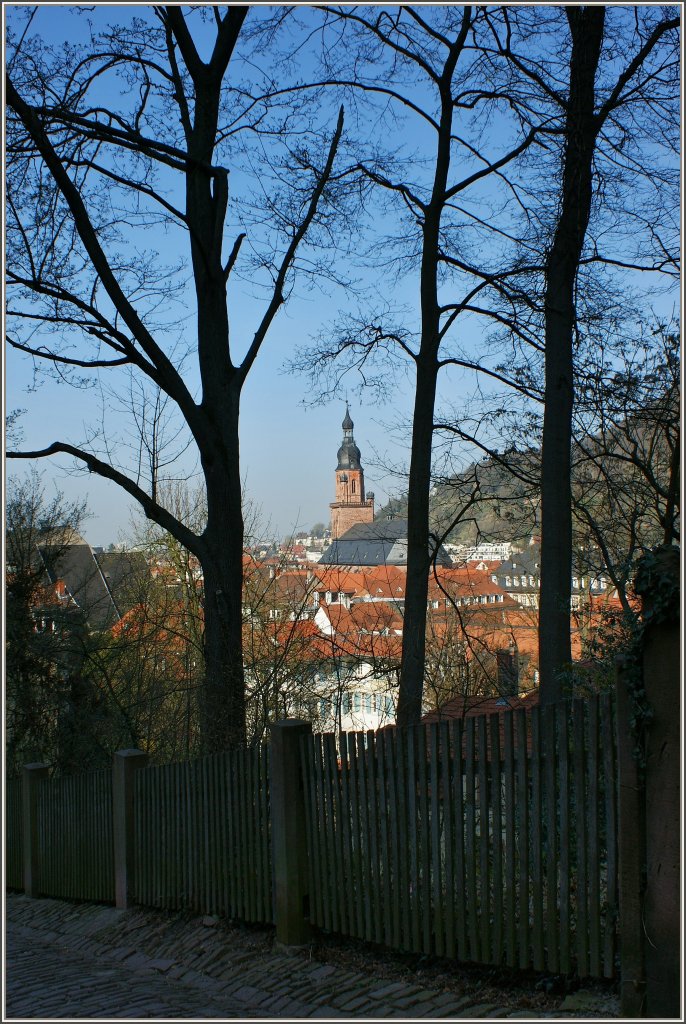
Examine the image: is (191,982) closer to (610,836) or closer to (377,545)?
(610,836)

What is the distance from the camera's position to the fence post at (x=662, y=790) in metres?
4.02

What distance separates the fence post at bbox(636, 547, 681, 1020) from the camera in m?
4.02

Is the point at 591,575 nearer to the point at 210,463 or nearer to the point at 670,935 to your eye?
the point at 210,463

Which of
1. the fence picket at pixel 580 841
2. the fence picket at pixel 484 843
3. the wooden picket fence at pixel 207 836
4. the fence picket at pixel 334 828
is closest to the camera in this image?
the fence picket at pixel 580 841

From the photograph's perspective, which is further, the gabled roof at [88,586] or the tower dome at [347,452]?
the tower dome at [347,452]

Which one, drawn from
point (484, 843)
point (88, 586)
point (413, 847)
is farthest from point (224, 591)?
point (88, 586)

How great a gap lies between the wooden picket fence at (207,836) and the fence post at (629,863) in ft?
9.58

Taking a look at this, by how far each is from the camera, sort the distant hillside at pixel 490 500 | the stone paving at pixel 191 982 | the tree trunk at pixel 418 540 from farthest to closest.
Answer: the distant hillside at pixel 490 500
the tree trunk at pixel 418 540
the stone paving at pixel 191 982

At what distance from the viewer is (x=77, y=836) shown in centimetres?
1006

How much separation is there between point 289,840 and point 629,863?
8.62 ft

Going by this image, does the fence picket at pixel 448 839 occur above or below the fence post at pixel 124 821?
above

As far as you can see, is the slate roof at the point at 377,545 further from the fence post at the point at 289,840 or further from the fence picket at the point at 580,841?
the fence picket at the point at 580,841

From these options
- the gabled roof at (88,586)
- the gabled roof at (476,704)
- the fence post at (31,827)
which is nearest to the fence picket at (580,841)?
the gabled roof at (476,704)

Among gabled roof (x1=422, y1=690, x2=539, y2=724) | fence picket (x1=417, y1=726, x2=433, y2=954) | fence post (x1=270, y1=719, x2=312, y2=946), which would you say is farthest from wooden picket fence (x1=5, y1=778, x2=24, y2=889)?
fence picket (x1=417, y1=726, x2=433, y2=954)
